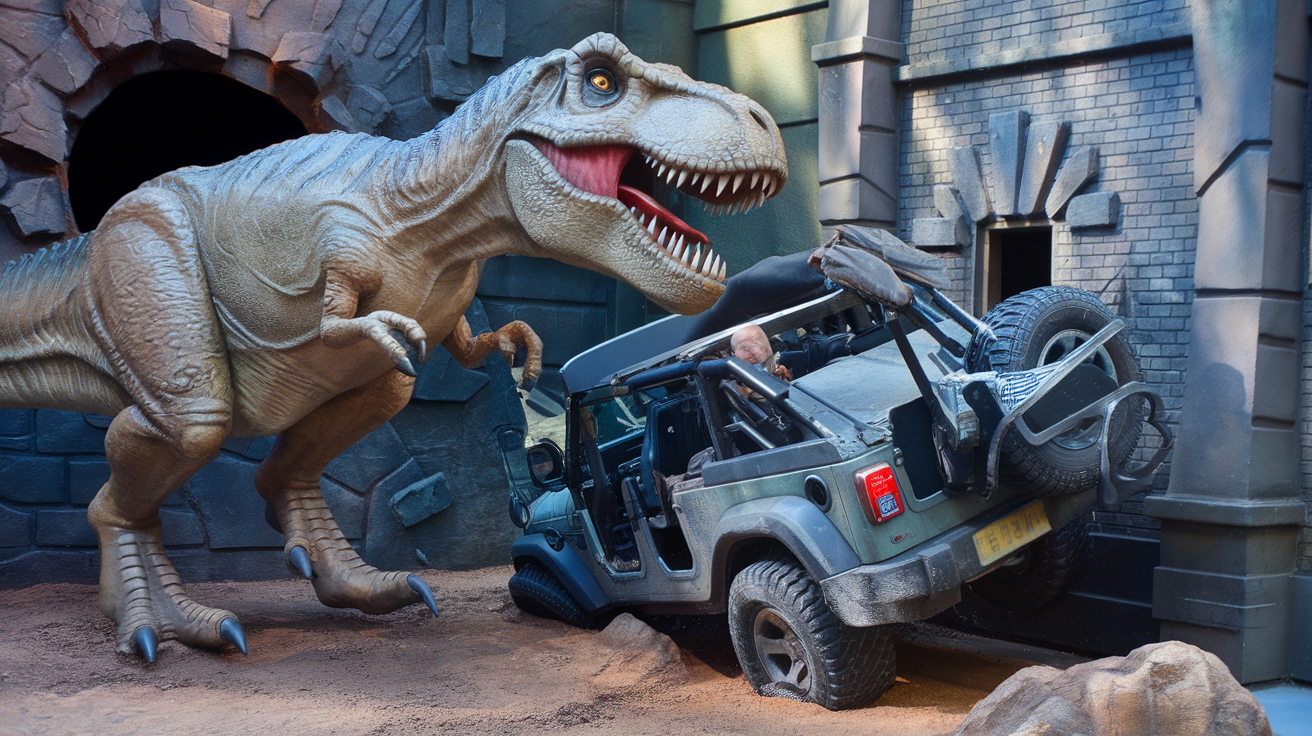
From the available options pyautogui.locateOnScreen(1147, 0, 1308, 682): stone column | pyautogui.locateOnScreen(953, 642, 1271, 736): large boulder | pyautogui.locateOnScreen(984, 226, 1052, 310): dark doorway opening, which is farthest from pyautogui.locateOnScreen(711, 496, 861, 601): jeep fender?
pyautogui.locateOnScreen(984, 226, 1052, 310): dark doorway opening

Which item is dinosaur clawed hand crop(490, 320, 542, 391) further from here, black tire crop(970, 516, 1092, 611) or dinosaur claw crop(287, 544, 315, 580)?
black tire crop(970, 516, 1092, 611)

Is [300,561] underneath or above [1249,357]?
underneath

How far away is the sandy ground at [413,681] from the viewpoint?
344 centimetres

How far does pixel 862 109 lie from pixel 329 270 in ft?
11.0

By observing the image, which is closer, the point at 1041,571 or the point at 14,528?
the point at 1041,571

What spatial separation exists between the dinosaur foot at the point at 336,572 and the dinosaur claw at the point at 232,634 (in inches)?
16.3

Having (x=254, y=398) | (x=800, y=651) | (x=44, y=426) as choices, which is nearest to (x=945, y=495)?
(x=800, y=651)

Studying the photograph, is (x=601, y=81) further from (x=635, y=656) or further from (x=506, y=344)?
(x=635, y=656)

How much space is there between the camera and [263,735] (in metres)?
3.22

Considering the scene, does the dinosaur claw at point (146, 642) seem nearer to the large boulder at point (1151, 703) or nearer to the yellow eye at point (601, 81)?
the yellow eye at point (601, 81)

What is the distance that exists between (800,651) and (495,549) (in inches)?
143

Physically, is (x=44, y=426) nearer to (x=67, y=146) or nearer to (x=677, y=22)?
(x=67, y=146)

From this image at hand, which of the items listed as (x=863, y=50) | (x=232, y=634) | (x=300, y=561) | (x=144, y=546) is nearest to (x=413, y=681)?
(x=232, y=634)

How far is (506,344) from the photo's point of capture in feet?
15.1
